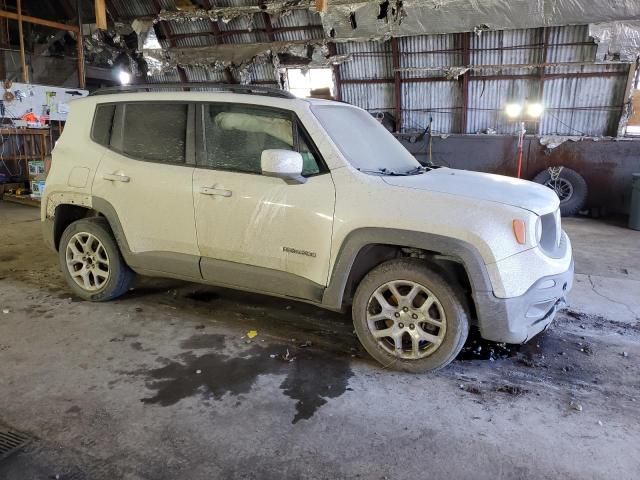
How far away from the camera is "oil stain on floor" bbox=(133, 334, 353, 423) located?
9.84 feet

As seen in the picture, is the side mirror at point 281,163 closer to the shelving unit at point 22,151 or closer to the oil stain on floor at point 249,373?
the oil stain on floor at point 249,373

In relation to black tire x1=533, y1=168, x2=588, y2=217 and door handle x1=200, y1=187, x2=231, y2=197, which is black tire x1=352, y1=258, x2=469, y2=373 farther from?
black tire x1=533, y1=168, x2=588, y2=217

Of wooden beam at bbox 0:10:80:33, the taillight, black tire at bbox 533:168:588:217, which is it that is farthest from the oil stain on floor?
wooden beam at bbox 0:10:80:33

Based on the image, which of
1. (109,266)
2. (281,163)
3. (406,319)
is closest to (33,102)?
(109,266)

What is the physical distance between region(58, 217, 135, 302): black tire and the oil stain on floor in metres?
1.11

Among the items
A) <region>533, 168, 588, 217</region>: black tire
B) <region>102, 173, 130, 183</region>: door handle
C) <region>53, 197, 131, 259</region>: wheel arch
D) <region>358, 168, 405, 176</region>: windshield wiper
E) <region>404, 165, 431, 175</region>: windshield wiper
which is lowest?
<region>533, 168, 588, 217</region>: black tire

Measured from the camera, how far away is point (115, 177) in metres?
4.06

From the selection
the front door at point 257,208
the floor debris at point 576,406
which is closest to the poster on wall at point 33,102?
the front door at point 257,208

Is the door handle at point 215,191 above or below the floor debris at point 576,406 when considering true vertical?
above

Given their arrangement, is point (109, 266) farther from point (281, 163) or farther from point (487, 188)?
point (487, 188)

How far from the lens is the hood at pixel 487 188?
10.1 ft

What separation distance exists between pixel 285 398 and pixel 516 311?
1524 millimetres

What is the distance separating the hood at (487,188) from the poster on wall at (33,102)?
8489 mm

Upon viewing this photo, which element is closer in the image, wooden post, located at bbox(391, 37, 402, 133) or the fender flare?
the fender flare
